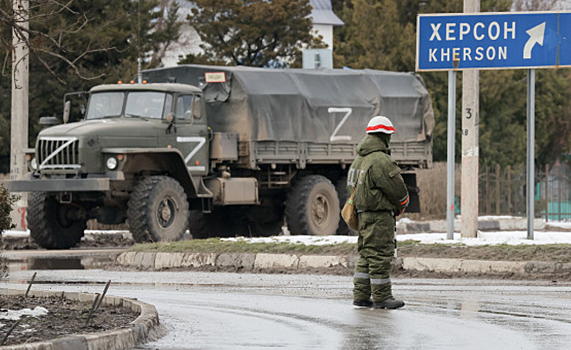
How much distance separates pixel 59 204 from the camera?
76.3ft

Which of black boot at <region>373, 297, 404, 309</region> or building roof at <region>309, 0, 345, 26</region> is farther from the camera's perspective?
building roof at <region>309, 0, 345, 26</region>

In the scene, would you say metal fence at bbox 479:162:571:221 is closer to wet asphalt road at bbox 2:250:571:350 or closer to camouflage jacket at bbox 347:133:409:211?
wet asphalt road at bbox 2:250:571:350

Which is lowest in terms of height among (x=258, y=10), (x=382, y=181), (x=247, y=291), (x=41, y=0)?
(x=247, y=291)

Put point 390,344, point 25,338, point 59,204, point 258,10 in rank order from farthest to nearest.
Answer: point 258,10 → point 59,204 → point 390,344 → point 25,338

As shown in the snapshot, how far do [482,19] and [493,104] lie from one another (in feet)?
94.9

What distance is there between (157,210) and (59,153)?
2.02 m

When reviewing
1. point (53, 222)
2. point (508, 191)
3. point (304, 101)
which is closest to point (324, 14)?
point (508, 191)

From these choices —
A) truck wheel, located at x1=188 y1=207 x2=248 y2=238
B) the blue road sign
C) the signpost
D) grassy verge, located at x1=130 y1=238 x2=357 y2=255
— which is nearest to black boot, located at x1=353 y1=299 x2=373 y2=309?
grassy verge, located at x1=130 y1=238 x2=357 y2=255

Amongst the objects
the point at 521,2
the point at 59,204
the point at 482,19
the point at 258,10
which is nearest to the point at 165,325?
the point at 482,19

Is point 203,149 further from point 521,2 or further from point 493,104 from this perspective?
point 521,2

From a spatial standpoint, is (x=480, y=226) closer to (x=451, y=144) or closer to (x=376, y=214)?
(x=451, y=144)

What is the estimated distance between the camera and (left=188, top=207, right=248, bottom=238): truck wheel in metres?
27.0

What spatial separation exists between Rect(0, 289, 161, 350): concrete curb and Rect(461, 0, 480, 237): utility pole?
8767mm

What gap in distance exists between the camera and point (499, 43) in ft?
59.9
